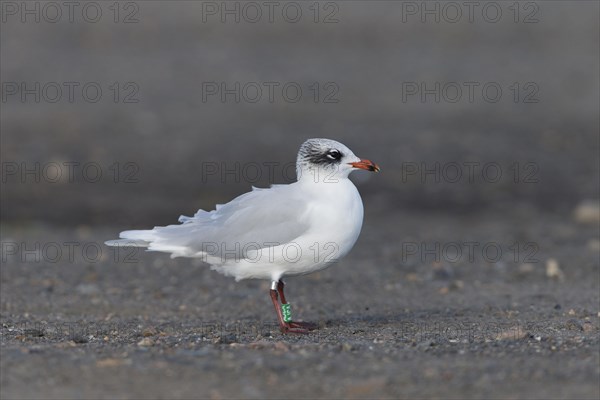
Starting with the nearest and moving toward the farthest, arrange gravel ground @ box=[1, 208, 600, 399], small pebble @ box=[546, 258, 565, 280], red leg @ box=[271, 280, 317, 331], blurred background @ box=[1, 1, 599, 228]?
gravel ground @ box=[1, 208, 600, 399], red leg @ box=[271, 280, 317, 331], small pebble @ box=[546, 258, 565, 280], blurred background @ box=[1, 1, 599, 228]

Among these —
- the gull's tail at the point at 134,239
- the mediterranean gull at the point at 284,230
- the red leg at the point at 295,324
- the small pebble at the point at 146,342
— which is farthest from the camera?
the red leg at the point at 295,324

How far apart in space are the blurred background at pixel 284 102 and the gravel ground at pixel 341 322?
165 cm

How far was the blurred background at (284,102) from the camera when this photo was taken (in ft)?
50.0

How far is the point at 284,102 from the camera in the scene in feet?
63.4

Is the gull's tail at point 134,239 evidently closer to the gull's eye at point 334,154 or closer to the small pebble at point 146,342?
the small pebble at point 146,342

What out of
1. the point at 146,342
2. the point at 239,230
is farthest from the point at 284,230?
the point at 146,342

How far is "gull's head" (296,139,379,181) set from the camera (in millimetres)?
7922

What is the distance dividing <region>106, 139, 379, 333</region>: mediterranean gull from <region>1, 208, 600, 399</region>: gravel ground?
1.58 ft

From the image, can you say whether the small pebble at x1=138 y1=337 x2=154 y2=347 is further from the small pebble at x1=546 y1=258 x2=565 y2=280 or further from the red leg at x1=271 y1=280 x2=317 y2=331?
the small pebble at x1=546 y1=258 x2=565 y2=280

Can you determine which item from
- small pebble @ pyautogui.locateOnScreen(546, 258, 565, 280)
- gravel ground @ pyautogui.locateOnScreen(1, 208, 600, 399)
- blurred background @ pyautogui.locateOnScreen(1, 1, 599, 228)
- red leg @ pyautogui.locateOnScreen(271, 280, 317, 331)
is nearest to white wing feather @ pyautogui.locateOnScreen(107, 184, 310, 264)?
red leg @ pyautogui.locateOnScreen(271, 280, 317, 331)

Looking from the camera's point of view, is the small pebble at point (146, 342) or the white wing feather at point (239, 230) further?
the white wing feather at point (239, 230)

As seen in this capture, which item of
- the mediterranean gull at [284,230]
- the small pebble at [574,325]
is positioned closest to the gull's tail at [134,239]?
the mediterranean gull at [284,230]

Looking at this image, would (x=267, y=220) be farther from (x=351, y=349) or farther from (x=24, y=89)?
(x=24, y=89)

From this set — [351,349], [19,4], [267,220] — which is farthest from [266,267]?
[19,4]
